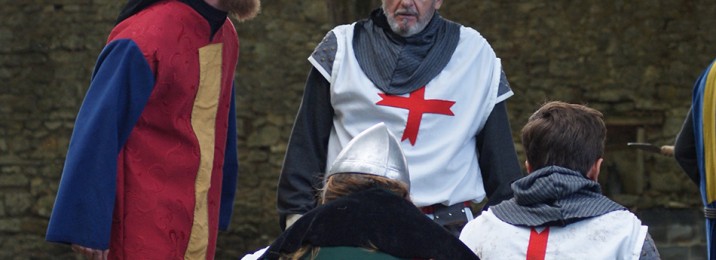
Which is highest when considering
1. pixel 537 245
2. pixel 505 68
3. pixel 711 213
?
pixel 537 245

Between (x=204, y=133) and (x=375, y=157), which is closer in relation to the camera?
(x=375, y=157)

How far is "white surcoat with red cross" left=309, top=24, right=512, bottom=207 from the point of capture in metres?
4.43

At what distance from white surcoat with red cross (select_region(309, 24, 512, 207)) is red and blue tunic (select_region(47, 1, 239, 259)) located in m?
0.36

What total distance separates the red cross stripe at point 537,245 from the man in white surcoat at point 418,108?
0.87m

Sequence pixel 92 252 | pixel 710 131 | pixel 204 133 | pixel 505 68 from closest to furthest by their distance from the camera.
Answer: pixel 92 252, pixel 204 133, pixel 710 131, pixel 505 68

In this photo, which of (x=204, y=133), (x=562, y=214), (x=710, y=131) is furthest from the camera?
(x=710, y=131)

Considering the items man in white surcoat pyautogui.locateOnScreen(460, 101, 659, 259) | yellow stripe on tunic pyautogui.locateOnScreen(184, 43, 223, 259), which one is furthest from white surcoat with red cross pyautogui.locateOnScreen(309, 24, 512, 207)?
man in white surcoat pyautogui.locateOnScreen(460, 101, 659, 259)

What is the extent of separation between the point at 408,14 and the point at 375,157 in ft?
4.28

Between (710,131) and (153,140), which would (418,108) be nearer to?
(153,140)

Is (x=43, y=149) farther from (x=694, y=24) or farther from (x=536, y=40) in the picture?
(x=694, y=24)

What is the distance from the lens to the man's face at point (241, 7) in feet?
14.3

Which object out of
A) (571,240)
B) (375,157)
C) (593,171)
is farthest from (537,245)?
(375,157)

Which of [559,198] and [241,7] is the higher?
[241,7]

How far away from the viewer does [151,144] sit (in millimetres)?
4172
